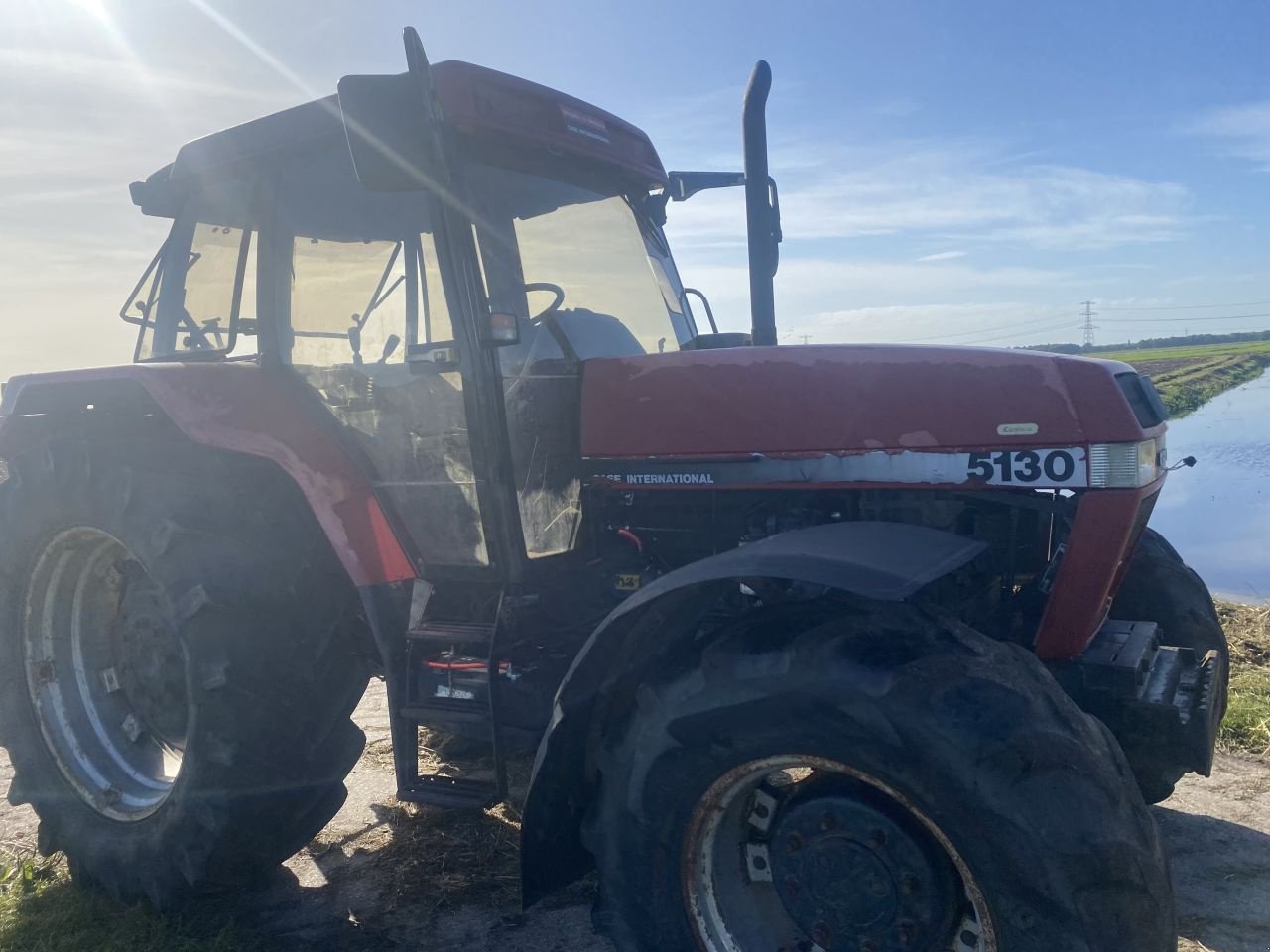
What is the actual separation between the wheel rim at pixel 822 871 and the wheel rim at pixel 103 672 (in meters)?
→ 2.03

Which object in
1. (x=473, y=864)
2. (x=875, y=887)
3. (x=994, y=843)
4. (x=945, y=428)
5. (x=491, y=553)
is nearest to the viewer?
(x=994, y=843)

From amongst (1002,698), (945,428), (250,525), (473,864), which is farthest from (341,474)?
(1002,698)

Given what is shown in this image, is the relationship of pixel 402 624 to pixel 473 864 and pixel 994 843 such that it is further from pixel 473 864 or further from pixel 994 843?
pixel 994 843

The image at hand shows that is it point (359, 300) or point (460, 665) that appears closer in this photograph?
point (460, 665)

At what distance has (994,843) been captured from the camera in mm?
2092

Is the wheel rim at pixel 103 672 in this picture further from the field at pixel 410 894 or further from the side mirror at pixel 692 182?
the side mirror at pixel 692 182

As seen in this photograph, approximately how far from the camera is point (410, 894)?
3369mm

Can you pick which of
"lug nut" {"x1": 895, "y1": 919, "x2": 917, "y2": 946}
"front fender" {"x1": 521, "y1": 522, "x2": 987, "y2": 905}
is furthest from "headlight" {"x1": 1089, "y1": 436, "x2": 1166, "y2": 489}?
"lug nut" {"x1": 895, "y1": 919, "x2": 917, "y2": 946}

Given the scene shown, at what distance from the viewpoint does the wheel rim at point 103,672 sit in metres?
3.60

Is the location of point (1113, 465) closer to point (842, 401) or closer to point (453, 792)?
point (842, 401)

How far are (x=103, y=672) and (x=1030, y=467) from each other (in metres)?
3.28

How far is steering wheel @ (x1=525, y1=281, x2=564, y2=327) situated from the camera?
336 centimetres

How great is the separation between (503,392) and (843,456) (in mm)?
1057

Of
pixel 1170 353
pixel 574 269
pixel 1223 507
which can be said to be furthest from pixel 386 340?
pixel 1170 353
